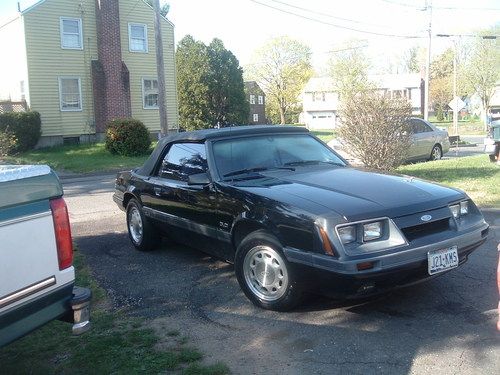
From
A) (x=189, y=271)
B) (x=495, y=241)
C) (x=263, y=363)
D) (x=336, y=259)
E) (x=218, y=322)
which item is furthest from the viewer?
(x=495, y=241)

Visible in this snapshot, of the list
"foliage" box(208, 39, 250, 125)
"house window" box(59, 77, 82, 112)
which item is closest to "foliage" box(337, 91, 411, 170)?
"house window" box(59, 77, 82, 112)

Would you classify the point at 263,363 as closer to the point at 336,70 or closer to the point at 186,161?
the point at 186,161

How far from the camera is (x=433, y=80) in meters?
86.4

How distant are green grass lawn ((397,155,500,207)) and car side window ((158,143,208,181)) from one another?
206 inches

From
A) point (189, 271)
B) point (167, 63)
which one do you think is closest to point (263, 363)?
point (189, 271)

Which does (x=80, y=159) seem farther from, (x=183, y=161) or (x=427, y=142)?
(x=183, y=161)

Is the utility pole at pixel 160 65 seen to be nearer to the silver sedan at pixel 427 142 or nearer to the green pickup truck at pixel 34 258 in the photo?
the silver sedan at pixel 427 142

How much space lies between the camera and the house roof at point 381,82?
211 ft

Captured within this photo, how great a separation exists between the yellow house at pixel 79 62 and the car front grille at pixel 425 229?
2453 cm

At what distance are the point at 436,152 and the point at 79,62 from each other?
18.1m

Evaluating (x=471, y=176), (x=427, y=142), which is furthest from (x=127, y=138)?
(x=471, y=176)

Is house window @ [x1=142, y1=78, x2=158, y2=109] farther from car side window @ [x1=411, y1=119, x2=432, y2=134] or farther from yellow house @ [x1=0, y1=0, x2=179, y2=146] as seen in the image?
car side window @ [x1=411, y1=119, x2=432, y2=134]

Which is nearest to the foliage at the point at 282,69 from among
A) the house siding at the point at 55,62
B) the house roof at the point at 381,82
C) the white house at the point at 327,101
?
the house roof at the point at 381,82

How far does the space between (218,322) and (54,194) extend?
1957mm
